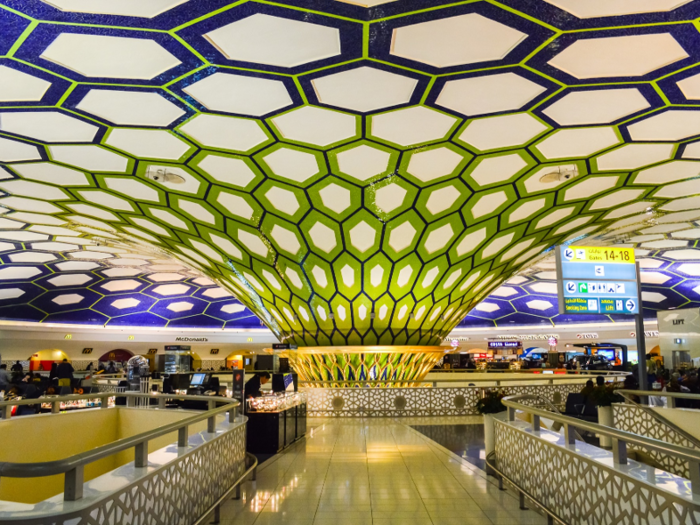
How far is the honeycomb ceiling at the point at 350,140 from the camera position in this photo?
253 inches

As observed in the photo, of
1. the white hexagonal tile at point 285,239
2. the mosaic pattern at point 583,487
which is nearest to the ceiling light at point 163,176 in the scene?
the white hexagonal tile at point 285,239

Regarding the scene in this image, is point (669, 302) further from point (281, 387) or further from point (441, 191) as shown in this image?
point (281, 387)

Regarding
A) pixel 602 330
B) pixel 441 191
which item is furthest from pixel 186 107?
pixel 602 330

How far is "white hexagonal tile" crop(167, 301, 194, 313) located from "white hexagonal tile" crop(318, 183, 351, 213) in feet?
81.1

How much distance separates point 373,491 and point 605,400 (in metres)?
5.95

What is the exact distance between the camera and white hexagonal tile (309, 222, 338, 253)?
12.8 meters

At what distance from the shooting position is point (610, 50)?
685 centimetres

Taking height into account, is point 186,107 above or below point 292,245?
above

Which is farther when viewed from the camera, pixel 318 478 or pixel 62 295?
pixel 62 295

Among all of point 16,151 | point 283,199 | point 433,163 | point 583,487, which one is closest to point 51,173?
point 16,151

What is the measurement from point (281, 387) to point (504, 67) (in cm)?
694

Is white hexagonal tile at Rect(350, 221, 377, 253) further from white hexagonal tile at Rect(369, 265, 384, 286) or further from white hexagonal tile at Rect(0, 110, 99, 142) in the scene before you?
white hexagonal tile at Rect(0, 110, 99, 142)

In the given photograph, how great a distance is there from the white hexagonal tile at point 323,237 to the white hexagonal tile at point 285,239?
0.46m

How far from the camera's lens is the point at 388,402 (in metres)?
14.1
